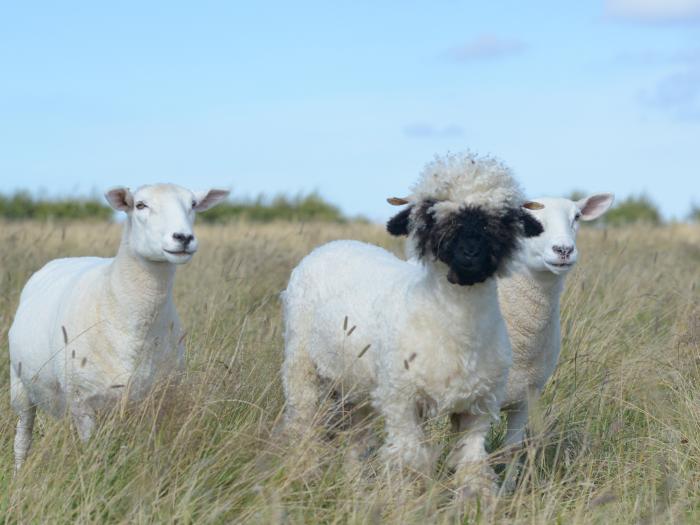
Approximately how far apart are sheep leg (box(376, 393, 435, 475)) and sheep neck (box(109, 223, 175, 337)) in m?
1.44

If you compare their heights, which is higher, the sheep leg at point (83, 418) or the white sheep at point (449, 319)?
the white sheep at point (449, 319)

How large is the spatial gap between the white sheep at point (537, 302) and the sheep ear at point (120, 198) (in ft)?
6.73

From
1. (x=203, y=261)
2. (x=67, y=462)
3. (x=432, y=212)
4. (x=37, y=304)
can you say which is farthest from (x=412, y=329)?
(x=203, y=261)

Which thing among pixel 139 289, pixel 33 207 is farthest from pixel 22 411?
pixel 33 207

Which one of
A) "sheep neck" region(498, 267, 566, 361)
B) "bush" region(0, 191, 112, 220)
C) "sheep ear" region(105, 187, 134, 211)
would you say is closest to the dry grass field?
"sheep neck" region(498, 267, 566, 361)

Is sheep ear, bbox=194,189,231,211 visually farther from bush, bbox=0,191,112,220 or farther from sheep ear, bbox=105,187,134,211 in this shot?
bush, bbox=0,191,112,220

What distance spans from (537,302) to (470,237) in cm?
161

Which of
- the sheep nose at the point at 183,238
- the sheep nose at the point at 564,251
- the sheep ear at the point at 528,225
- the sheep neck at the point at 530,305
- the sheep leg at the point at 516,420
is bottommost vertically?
the sheep leg at the point at 516,420

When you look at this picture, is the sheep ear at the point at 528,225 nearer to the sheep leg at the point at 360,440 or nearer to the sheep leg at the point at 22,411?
the sheep leg at the point at 360,440

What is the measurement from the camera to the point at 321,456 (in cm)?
490

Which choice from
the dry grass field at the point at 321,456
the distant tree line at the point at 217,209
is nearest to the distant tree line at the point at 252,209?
the distant tree line at the point at 217,209

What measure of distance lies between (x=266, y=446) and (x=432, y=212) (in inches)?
50.1

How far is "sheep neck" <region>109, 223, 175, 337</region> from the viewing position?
560cm

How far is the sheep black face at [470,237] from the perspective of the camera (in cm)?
455
